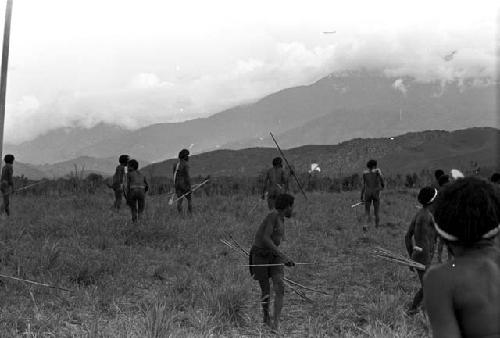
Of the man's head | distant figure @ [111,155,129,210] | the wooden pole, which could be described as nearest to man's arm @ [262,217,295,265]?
the man's head

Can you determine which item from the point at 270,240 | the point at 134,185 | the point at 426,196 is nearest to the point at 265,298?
the point at 270,240

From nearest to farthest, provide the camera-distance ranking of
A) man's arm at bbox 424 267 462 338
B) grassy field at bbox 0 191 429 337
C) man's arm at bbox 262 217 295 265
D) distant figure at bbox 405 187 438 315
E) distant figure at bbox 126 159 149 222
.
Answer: man's arm at bbox 424 267 462 338
grassy field at bbox 0 191 429 337
man's arm at bbox 262 217 295 265
distant figure at bbox 405 187 438 315
distant figure at bbox 126 159 149 222

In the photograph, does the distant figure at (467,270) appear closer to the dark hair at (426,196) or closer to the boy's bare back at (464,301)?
the boy's bare back at (464,301)

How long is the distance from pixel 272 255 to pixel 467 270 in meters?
4.20

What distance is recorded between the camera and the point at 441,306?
2.10 m

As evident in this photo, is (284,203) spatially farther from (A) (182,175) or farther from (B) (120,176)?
(B) (120,176)

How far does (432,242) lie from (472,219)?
4980 millimetres

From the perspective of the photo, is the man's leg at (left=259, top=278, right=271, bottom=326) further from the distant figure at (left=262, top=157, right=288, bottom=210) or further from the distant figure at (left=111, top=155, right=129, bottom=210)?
the distant figure at (left=111, top=155, right=129, bottom=210)

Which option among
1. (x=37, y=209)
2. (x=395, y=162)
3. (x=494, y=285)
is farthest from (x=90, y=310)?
(x=395, y=162)

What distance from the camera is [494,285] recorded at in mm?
2109

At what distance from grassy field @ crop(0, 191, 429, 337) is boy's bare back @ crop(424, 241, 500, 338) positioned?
3.31 m

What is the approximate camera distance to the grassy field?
6.01 m

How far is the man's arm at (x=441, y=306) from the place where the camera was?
6.84 ft

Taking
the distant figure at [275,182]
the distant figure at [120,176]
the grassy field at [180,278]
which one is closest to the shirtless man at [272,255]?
the grassy field at [180,278]
